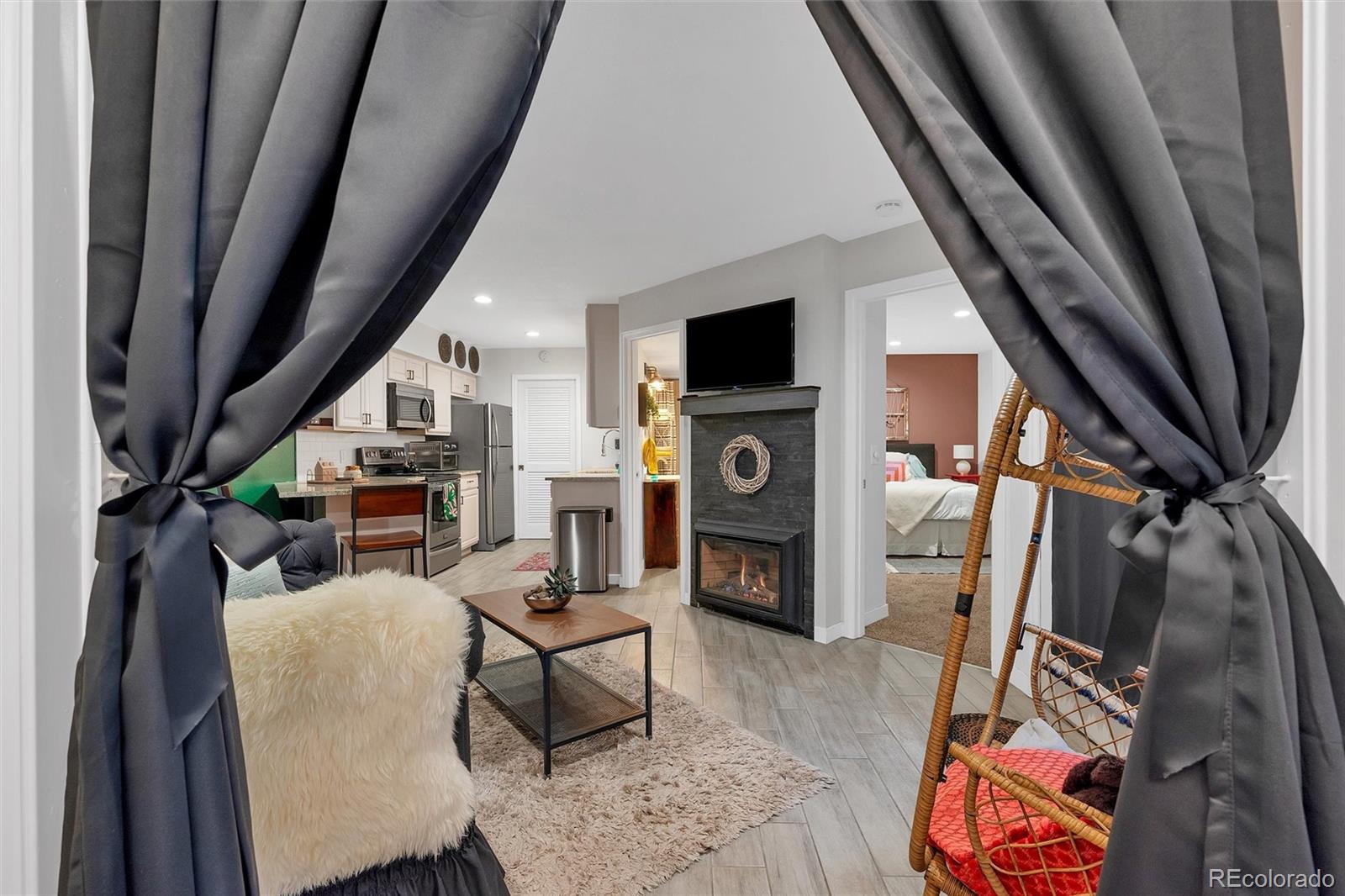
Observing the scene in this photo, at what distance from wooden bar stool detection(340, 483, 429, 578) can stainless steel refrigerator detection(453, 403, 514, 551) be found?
2175mm

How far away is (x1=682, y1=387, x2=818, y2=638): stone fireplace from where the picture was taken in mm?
3453

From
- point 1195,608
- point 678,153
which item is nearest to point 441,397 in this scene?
point 678,153

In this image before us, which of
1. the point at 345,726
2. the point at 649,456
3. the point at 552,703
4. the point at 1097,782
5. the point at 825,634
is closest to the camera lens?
the point at 1097,782

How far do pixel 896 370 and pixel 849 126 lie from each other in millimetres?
6356

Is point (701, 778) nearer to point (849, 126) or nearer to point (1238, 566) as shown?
point (1238, 566)

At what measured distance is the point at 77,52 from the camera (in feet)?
2.59

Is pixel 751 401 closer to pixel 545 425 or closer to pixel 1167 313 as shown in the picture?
pixel 1167 313

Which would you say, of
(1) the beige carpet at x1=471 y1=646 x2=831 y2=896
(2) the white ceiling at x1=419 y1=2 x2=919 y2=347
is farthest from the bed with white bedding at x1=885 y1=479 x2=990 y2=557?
(1) the beige carpet at x1=471 y1=646 x2=831 y2=896

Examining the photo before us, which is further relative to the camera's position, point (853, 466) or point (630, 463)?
point (630, 463)

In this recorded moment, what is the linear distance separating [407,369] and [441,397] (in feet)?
2.32

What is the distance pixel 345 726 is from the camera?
3.78 ft

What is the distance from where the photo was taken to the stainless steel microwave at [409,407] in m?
5.30

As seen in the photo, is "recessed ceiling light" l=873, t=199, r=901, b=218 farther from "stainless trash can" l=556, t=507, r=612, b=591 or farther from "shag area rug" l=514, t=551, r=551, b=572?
"shag area rug" l=514, t=551, r=551, b=572

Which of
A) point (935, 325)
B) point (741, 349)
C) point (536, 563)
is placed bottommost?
point (536, 563)
